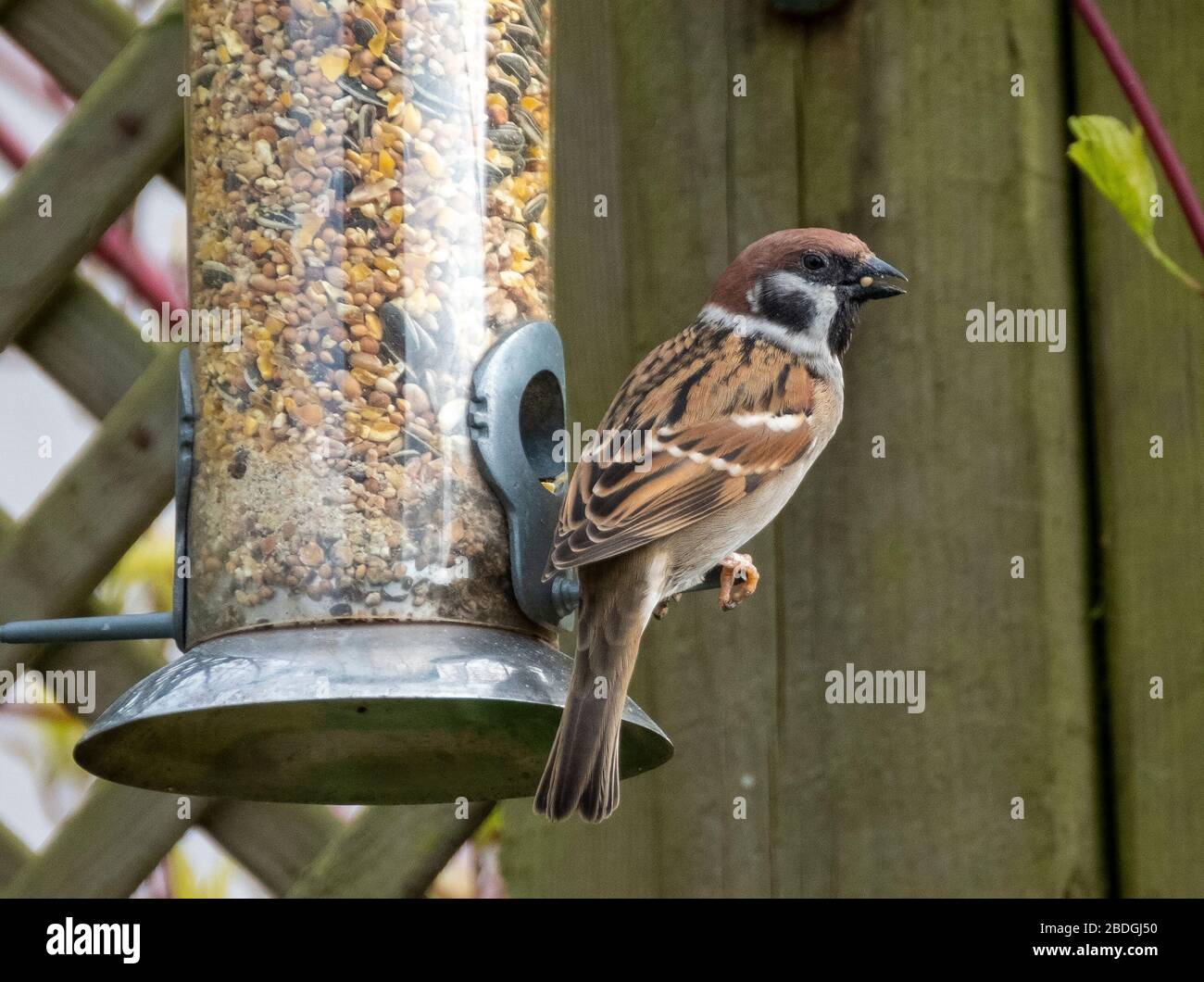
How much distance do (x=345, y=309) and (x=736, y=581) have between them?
608 mm

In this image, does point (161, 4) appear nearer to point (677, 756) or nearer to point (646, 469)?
point (646, 469)

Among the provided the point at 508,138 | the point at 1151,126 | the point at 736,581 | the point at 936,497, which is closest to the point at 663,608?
the point at 736,581

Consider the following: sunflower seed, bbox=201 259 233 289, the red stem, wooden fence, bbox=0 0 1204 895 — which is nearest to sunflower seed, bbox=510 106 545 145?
wooden fence, bbox=0 0 1204 895

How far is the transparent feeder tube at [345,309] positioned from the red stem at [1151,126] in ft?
4.01

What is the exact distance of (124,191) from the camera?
2637 mm

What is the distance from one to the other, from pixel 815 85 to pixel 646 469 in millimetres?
567

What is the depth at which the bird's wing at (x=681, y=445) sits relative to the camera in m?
2.27

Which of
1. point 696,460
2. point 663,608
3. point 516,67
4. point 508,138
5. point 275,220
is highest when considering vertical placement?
point 516,67

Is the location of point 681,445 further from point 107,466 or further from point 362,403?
point 107,466

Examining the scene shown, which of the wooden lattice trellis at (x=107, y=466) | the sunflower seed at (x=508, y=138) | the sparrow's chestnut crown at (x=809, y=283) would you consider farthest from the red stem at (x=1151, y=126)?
the wooden lattice trellis at (x=107, y=466)

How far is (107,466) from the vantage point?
2.58 metres

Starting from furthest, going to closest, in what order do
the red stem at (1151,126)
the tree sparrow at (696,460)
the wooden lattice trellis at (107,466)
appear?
the wooden lattice trellis at (107,466) < the tree sparrow at (696,460) < the red stem at (1151,126)

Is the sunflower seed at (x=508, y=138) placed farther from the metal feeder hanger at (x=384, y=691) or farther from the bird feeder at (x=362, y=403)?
the metal feeder hanger at (x=384, y=691)

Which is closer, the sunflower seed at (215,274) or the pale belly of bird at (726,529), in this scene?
the sunflower seed at (215,274)
